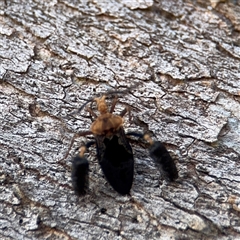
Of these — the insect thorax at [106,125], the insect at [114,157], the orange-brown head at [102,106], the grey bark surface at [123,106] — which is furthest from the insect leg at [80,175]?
the orange-brown head at [102,106]

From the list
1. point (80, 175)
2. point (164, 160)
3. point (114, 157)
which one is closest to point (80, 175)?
point (80, 175)

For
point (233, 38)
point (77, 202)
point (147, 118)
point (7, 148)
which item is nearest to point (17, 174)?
point (7, 148)

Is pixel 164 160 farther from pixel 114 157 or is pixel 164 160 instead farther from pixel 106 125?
pixel 106 125

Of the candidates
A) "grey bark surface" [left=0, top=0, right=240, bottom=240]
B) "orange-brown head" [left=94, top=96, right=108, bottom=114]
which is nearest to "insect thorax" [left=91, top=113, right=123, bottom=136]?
"orange-brown head" [left=94, top=96, right=108, bottom=114]

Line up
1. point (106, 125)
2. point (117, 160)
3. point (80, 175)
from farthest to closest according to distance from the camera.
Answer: point (106, 125), point (117, 160), point (80, 175)

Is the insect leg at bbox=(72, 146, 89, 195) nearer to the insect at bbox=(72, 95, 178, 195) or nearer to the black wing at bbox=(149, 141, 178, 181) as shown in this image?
the insect at bbox=(72, 95, 178, 195)

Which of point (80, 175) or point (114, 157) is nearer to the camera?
point (80, 175)

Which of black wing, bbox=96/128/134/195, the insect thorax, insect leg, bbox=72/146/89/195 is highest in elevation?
the insect thorax
